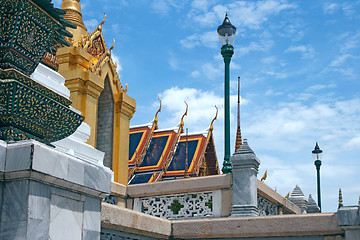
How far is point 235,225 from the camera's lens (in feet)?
27.3

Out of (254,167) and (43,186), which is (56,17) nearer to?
(43,186)

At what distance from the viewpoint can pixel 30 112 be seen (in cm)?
455

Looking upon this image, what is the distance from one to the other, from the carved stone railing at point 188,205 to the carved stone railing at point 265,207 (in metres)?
0.97

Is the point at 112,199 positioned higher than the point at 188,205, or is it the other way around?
the point at 112,199

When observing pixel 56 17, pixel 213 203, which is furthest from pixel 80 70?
pixel 56 17

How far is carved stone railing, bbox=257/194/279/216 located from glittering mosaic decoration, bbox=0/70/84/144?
217 inches

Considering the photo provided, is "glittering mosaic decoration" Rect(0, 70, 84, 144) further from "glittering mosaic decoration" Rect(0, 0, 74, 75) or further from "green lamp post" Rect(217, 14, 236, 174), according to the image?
"green lamp post" Rect(217, 14, 236, 174)

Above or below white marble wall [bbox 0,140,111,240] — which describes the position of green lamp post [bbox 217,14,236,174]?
above

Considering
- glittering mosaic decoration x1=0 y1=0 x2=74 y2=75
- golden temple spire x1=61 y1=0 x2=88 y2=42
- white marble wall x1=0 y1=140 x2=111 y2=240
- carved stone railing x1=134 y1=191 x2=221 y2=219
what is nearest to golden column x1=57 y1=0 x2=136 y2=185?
golden temple spire x1=61 y1=0 x2=88 y2=42

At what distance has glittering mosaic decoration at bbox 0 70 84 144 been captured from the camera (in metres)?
4.39

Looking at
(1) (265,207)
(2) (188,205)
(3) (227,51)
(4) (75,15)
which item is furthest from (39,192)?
(4) (75,15)

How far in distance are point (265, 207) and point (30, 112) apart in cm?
647

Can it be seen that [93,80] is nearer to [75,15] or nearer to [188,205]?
[75,15]

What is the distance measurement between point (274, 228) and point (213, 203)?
56.8 inches
